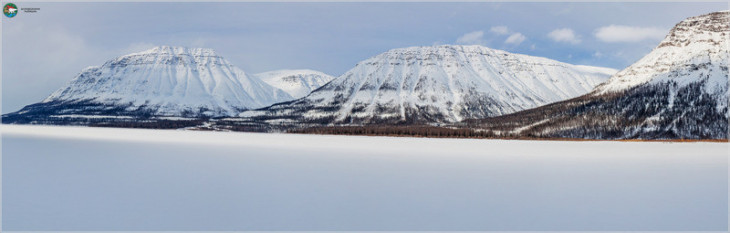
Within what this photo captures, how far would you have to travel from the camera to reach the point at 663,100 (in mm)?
105250

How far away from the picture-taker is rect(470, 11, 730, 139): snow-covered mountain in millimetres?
93625

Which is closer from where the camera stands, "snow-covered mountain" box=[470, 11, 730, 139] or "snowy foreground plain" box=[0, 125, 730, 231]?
"snowy foreground plain" box=[0, 125, 730, 231]

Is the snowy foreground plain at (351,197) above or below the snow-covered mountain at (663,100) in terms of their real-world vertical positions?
below

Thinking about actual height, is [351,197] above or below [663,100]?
below

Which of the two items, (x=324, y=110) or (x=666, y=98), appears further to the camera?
(x=324, y=110)

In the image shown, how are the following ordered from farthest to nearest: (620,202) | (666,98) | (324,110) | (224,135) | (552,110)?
(324,110)
(552,110)
(666,98)
(224,135)
(620,202)

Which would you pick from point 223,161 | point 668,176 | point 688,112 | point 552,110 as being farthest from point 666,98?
point 223,161

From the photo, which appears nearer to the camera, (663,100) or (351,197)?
(351,197)

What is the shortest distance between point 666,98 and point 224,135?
87.4 metres

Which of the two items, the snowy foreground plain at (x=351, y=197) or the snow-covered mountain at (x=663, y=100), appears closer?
the snowy foreground plain at (x=351, y=197)

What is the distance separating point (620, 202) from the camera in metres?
16.8

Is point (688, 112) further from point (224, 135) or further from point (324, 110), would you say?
point (324, 110)

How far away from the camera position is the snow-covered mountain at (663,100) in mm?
93625

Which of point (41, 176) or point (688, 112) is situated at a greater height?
point (688, 112)
